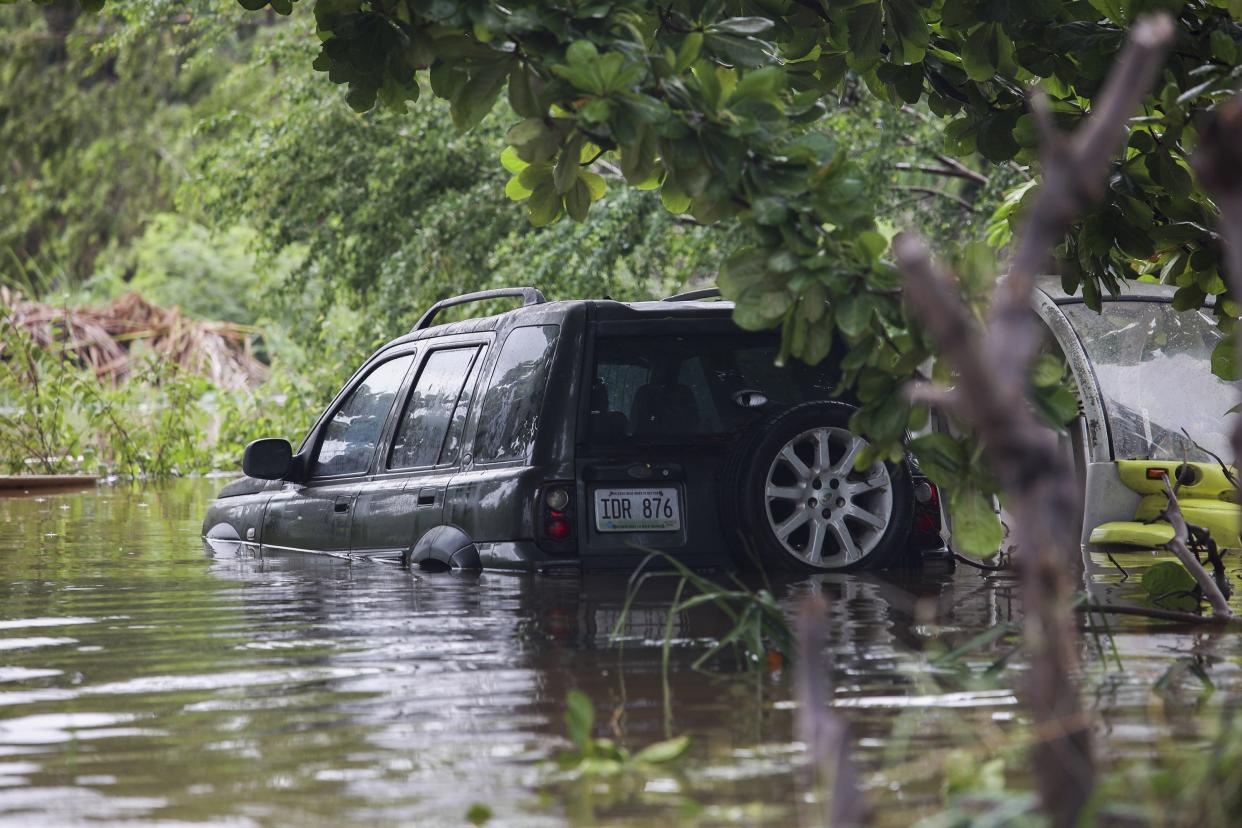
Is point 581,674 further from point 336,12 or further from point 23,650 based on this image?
point 336,12

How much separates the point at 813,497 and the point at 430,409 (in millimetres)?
2098

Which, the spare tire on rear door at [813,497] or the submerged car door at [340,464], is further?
the submerged car door at [340,464]

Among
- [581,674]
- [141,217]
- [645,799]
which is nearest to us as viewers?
[645,799]

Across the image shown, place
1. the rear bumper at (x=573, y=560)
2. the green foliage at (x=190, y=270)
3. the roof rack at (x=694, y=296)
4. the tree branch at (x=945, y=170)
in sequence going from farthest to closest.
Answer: the green foliage at (x=190, y=270)
the tree branch at (x=945, y=170)
the roof rack at (x=694, y=296)
the rear bumper at (x=573, y=560)

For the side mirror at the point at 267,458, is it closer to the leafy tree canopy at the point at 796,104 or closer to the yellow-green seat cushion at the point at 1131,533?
the leafy tree canopy at the point at 796,104

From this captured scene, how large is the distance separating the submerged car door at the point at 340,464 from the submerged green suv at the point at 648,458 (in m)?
0.81

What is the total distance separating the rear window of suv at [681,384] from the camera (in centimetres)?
809

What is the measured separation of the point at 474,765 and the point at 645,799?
0.55 metres

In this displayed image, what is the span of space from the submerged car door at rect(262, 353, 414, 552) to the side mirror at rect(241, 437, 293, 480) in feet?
0.72

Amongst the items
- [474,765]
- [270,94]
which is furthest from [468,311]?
[474,765]

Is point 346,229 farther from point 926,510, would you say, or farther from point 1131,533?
point 926,510

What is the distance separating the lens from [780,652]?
5.88 m

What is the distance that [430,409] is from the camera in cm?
909

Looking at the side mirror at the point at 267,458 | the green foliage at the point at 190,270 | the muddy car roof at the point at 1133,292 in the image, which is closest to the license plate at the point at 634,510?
the side mirror at the point at 267,458
